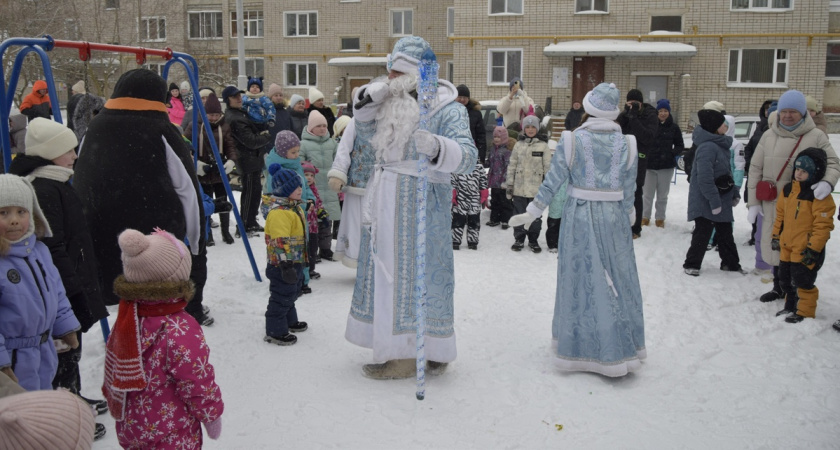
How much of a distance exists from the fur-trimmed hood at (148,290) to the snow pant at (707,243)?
20.6ft

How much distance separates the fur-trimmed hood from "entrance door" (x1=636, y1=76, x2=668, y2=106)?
2534cm

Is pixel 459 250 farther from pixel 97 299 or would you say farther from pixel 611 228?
pixel 97 299

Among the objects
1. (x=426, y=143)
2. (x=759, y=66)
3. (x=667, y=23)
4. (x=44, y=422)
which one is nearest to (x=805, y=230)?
(x=426, y=143)

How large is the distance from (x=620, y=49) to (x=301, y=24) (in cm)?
1617

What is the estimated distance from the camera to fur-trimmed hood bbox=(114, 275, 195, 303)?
2.64 metres

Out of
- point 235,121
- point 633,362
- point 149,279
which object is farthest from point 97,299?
point 235,121

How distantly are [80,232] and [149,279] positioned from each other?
48.5 inches

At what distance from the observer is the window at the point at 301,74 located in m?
33.7

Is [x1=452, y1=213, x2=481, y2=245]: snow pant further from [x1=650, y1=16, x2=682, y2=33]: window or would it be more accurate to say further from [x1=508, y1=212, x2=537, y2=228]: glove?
[x1=650, y1=16, x2=682, y2=33]: window

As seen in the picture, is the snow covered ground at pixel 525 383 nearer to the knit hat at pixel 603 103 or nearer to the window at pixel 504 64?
the knit hat at pixel 603 103

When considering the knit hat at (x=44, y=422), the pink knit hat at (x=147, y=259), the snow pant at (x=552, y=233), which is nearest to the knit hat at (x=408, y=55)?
the pink knit hat at (x=147, y=259)

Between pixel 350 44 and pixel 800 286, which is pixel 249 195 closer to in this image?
pixel 800 286

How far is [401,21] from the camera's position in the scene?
106 feet

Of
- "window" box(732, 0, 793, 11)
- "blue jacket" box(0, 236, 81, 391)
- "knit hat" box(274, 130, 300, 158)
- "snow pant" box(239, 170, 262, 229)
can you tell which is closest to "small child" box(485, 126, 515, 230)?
"snow pant" box(239, 170, 262, 229)
